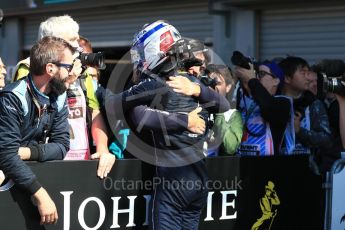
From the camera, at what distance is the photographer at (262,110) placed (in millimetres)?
4672

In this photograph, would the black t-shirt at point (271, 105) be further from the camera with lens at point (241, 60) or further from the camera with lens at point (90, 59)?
the camera with lens at point (90, 59)

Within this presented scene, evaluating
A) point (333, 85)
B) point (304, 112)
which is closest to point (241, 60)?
point (333, 85)

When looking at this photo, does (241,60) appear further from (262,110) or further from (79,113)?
(79,113)

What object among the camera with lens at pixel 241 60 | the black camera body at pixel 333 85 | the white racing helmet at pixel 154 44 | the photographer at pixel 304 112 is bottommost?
the photographer at pixel 304 112

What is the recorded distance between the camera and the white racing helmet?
3.67 metres

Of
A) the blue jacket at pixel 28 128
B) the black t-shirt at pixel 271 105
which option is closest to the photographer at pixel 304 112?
the black t-shirt at pixel 271 105

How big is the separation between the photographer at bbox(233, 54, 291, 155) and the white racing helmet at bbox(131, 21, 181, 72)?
1170mm

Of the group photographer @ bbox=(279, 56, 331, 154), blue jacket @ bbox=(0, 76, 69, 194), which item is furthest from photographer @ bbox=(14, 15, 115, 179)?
photographer @ bbox=(279, 56, 331, 154)

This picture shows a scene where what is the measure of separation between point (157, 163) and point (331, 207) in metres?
1.49

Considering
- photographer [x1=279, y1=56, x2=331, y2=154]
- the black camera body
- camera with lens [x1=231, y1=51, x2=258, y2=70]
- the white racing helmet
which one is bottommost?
photographer [x1=279, y1=56, x2=331, y2=154]

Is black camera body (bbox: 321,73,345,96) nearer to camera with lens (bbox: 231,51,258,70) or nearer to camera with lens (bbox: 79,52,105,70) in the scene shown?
camera with lens (bbox: 231,51,258,70)

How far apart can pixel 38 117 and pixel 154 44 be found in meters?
0.81

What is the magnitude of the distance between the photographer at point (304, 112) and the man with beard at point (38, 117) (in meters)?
2.34

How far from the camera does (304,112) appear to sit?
5465 mm
